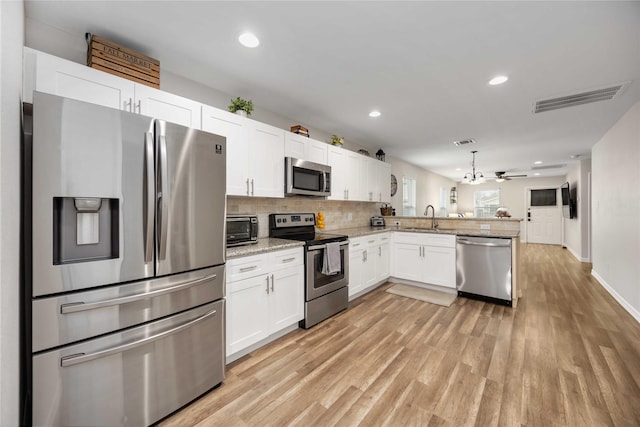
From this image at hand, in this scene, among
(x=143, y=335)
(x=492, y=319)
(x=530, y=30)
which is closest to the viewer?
(x=143, y=335)

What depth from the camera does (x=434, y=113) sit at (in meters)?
3.49

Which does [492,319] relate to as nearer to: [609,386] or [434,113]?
[609,386]

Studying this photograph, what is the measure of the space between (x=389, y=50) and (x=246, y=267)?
2.15 meters

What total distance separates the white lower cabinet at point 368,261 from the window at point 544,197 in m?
8.53

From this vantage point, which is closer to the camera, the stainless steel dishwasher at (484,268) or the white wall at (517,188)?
the stainless steel dishwasher at (484,268)

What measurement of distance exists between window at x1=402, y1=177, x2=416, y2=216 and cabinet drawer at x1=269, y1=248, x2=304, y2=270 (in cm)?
477

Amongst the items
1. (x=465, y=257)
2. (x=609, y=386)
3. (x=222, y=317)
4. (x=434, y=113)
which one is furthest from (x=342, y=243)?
(x=609, y=386)

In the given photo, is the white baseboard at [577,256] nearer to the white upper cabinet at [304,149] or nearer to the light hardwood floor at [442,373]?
the light hardwood floor at [442,373]

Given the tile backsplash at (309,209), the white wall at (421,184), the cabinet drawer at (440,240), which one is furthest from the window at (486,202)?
the cabinet drawer at (440,240)

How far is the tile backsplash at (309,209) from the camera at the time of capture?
3004 mm

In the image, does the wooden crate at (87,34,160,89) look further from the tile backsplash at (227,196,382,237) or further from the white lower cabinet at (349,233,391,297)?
the white lower cabinet at (349,233,391,297)

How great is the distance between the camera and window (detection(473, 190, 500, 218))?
416 inches

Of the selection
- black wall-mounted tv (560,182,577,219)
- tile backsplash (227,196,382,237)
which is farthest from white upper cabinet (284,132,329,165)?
black wall-mounted tv (560,182,577,219)

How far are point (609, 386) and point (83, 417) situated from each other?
3343 millimetres
